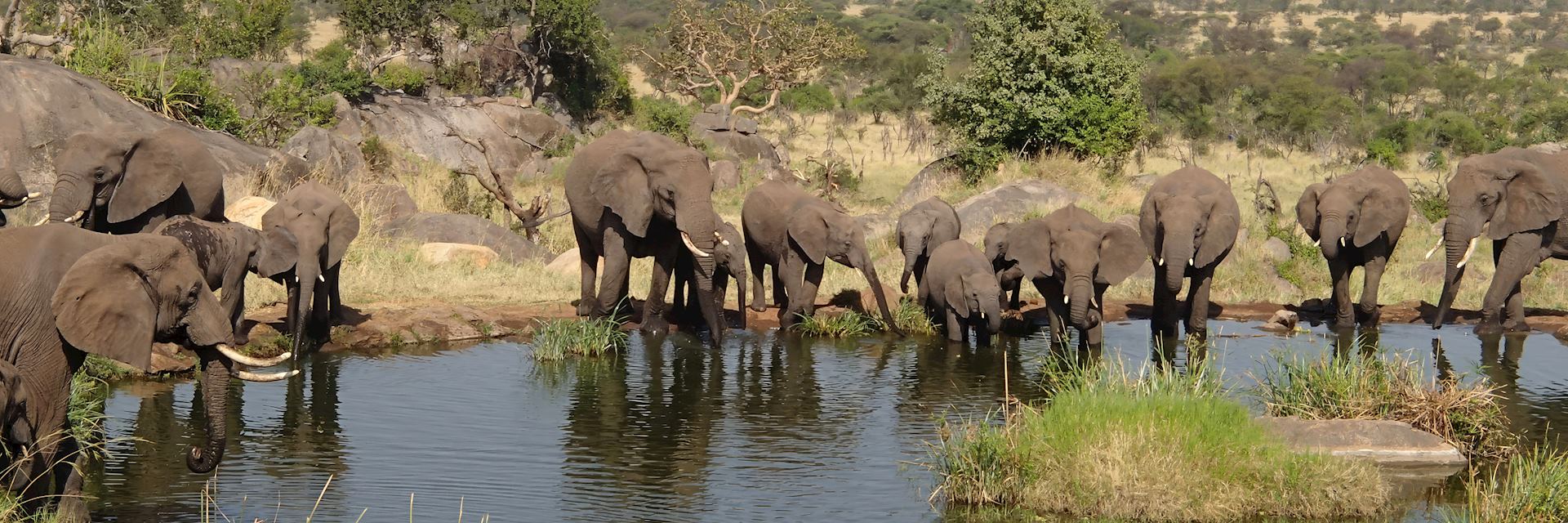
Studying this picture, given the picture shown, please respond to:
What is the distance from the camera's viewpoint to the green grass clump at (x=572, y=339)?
595 inches

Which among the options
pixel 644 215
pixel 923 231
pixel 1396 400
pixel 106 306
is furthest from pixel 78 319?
pixel 923 231

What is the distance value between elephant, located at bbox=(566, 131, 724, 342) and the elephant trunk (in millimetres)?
6999

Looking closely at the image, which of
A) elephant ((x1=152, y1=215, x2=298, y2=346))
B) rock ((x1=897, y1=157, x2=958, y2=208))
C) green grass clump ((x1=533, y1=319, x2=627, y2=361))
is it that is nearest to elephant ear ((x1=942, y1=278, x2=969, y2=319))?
green grass clump ((x1=533, y1=319, x2=627, y2=361))

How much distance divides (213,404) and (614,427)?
394cm

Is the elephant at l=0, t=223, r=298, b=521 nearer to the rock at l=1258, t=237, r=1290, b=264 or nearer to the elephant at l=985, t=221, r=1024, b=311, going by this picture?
the elephant at l=985, t=221, r=1024, b=311

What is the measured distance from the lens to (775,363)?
50.6ft

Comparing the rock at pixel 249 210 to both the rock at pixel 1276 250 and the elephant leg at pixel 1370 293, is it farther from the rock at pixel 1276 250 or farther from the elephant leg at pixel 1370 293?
the rock at pixel 1276 250

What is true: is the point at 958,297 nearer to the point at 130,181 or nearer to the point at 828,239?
the point at 828,239

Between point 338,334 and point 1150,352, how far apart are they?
772cm

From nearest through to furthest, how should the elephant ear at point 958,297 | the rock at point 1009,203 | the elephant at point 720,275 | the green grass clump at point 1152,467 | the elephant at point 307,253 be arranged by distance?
1. the green grass clump at point 1152,467
2. the elephant at point 307,253
3. the elephant ear at point 958,297
4. the elephant at point 720,275
5. the rock at point 1009,203

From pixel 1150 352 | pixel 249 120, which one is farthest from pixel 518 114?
pixel 1150 352

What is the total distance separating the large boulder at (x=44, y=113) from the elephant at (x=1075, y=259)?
10.7m

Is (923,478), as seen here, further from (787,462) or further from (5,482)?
(5,482)

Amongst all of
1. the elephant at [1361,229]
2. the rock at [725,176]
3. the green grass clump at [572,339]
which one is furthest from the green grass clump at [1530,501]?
the rock at [725,176]
